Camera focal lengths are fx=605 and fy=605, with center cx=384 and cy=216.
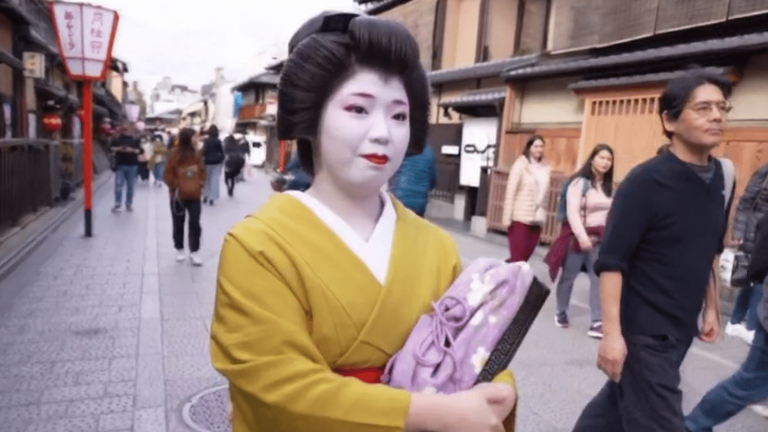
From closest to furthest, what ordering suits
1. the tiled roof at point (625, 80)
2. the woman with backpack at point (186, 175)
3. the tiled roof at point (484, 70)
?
1. the woman with backpack at point (186, 175)
2. the tiled roof at point (625, 80)
3. the tiled roof at point (484, 70)

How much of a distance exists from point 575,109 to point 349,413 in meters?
8.96

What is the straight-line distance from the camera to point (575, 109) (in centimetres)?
937

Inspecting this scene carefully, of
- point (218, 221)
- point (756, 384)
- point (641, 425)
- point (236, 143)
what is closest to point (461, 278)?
point (641, 425)

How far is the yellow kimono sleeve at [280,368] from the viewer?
1.19m

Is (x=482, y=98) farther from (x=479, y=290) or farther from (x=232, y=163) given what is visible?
(x=479, y=290)

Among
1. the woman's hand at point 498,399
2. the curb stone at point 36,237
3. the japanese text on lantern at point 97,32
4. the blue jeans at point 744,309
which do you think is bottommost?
the curb stone at point 36,237

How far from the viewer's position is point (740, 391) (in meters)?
2.87

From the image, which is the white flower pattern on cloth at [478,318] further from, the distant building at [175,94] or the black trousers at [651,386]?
the distant building at [175,94]

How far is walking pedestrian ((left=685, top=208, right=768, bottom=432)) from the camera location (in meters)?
2.86

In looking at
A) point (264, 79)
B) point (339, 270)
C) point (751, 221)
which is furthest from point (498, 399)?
point (264, 79)

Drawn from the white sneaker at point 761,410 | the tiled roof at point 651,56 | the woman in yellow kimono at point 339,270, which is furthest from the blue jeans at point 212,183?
the woman in yellow kimono at point 339,270

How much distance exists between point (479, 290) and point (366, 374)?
0.31 metres

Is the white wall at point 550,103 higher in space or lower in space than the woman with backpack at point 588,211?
higher

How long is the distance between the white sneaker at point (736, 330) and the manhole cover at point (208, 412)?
4409mm
